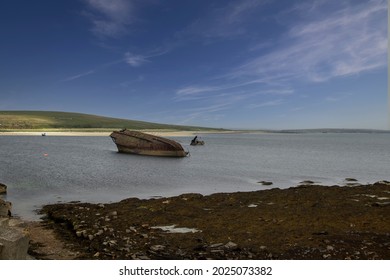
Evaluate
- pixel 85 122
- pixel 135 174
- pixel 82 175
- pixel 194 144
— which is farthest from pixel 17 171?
pixel 85 122

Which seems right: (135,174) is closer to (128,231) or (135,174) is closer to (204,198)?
(204,198)

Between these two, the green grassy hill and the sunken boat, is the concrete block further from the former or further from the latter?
the green grassy hill

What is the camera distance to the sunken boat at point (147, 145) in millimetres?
46803

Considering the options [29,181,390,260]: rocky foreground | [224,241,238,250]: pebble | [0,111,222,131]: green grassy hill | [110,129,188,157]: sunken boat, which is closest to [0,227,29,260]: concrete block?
[29,181,390,260]: rocky foreground

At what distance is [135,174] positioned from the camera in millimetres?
28703

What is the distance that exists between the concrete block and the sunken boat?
1584 inches

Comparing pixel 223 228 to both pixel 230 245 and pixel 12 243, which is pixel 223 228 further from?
pixel 12 243

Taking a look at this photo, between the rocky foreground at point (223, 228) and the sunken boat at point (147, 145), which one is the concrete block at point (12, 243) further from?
the sunken boat at point (147, 145)

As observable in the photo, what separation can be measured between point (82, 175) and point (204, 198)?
14132mm

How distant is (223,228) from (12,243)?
20.4ft

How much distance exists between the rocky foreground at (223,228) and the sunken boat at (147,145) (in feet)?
99.8

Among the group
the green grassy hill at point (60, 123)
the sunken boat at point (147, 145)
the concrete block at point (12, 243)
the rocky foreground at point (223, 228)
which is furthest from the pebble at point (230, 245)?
the green grassy hill at point (60, 123)

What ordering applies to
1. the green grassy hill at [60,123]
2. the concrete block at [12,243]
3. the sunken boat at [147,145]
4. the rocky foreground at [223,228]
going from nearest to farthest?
the concrete block at [12,243]
the rocky foreground at [223,228]
the sunken boat at [147,145]
the green grassy hill at [60,123]

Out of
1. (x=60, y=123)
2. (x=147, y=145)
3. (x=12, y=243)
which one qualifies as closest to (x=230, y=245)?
(x=12, y=243)
